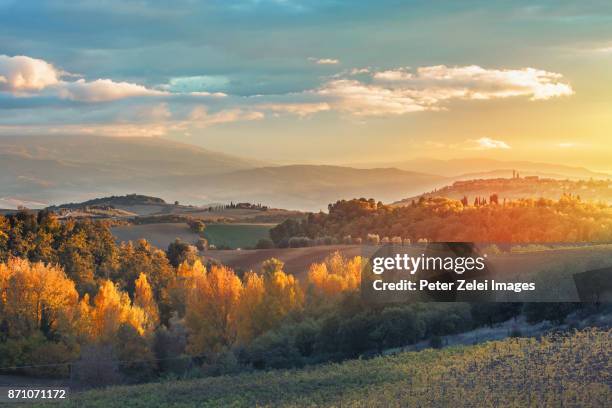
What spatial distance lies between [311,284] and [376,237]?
133 ft

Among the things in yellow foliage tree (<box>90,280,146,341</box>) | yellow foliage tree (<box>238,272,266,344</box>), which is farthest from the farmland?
yellow foliage tree (<box>238,272,266,344</box>)

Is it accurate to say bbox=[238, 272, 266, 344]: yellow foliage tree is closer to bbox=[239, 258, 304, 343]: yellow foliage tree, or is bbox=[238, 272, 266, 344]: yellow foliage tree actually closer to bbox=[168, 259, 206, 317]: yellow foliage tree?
bbox=[239, 258, 304, 343]: yellow foliage tree

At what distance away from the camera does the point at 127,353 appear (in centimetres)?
5188

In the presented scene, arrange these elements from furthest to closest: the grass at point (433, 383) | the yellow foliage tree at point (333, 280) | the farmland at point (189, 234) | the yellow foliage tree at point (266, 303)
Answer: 1. the farmland at point (189, 234)
2. the yellow foliage tree at point (333, 280)
3. the yellow foliage tree at point (266, 303)
4. the grass at point (433, 383)

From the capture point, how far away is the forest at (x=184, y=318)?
4478 cm

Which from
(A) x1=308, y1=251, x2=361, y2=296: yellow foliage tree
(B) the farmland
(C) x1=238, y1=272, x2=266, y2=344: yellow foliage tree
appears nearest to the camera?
(C) x1=238, y1=272, x2=266, y2=344: yellow foliage tree

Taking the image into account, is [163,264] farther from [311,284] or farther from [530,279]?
[530,279]

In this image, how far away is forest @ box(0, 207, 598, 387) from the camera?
147 ft

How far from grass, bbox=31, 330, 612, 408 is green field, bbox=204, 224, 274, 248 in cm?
8402

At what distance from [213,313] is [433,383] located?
2950 centimetres

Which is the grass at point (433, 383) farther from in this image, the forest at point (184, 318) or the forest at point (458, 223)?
the forest at point (458, 223)

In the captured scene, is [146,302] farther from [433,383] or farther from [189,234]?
[189,234]

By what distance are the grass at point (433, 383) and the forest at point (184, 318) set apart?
232 inches

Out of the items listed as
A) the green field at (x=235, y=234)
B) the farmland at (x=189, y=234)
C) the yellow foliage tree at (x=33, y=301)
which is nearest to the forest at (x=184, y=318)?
the yellow foliage tree at (x=33, y=301)
